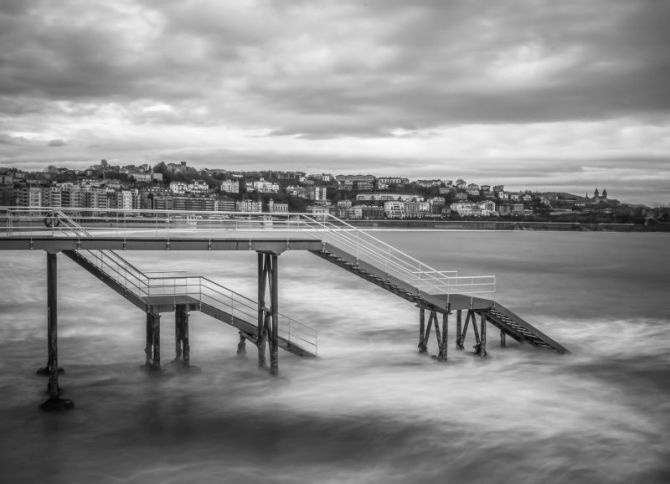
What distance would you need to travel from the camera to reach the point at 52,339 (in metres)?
16.9

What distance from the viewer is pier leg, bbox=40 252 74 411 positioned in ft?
54.5

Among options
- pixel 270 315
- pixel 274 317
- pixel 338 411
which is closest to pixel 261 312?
pixel 270 315

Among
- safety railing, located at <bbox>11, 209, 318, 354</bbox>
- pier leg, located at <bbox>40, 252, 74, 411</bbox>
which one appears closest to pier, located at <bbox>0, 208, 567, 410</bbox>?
pier leg, located at <bbox>40, 252, 74, 411</bbox>

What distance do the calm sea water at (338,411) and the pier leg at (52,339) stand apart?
0.44 m

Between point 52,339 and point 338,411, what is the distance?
26.8ft

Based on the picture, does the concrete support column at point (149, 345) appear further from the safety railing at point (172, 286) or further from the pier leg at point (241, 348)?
the pier leg at point (241, 348)

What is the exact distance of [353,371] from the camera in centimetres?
2203

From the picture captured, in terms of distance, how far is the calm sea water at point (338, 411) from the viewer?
47.8ft

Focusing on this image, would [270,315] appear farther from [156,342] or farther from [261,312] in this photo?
[156,342]

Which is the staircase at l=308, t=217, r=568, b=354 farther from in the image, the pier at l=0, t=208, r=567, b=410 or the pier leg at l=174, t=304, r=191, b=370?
the pier leg at l=174, t=304, r=191, b=370

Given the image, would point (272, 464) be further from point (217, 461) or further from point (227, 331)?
point (227, 331)

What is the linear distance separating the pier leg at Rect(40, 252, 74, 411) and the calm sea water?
435 millimetres

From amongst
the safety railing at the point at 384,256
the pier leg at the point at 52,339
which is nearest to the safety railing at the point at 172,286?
the pier leg at the point at 52,339

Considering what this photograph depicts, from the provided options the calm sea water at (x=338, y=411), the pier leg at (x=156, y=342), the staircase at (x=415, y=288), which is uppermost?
the staircase at (x=415, y=288)
